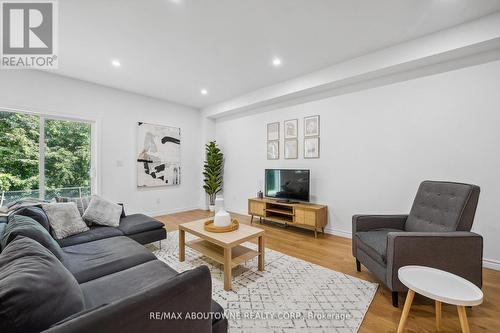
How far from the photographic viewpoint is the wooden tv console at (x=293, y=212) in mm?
3514

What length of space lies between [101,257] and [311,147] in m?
3.42

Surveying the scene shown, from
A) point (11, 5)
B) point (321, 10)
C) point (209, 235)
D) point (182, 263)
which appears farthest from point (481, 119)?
point (11, 5)

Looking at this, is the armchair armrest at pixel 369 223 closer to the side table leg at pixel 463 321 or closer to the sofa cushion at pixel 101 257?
the side table leg at pixel 463 321

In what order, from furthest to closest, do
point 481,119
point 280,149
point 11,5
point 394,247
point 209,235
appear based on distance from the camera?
point 280,149, point 481,119, point 209,235, point 11,5, point 394,247

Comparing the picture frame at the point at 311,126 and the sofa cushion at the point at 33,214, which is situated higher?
the picture frame at the point at 311,126

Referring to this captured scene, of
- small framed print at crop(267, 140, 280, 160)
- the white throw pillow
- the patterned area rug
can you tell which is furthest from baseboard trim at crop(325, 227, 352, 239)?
the white throw pillow

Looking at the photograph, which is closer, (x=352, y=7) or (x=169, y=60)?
(x=352, y=7)

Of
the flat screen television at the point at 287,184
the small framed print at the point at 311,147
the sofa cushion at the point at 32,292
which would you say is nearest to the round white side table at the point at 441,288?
the sofa cushion at the point at 32,292

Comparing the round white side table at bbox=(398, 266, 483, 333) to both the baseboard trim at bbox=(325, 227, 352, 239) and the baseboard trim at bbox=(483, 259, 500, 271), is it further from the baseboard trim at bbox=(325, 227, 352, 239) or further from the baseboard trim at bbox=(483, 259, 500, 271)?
the baseboard trim at bbox=(325, 227, 352, 239)

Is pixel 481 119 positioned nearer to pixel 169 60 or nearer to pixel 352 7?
pixel 352 7

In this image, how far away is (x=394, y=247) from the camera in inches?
69.1

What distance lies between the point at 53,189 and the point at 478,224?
624 centimetres

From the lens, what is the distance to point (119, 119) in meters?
4.34

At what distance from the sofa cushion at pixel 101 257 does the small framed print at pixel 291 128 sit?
3.18 m
